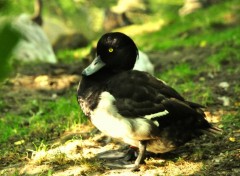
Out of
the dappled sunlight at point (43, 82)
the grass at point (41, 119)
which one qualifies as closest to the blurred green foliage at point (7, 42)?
the grass at point (41, 119)

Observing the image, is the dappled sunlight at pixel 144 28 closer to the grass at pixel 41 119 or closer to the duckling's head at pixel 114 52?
the grass at pixel 41 119

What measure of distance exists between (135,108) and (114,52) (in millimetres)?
705

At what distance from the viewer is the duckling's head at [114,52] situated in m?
4.04

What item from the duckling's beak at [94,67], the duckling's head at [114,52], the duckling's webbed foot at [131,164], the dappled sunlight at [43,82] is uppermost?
the duckling's head at [114,52]

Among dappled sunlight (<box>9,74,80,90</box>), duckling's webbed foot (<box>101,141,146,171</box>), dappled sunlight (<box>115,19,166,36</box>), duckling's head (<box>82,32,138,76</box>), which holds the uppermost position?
dappled sunlight (<box>115,19,166,36</box>)

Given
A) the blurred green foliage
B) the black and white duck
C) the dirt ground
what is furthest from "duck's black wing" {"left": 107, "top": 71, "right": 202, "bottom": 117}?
the blurred green foliage

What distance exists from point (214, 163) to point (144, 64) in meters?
4.29

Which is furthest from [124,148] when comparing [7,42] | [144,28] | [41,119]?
[144,28]

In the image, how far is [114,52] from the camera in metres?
4.06

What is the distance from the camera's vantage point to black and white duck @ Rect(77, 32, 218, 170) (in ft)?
11.7

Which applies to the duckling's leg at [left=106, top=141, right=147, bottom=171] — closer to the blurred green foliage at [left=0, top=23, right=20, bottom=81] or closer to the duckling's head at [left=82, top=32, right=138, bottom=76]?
the duckling's head at [left=82, top=32, right=138, bottom=76]

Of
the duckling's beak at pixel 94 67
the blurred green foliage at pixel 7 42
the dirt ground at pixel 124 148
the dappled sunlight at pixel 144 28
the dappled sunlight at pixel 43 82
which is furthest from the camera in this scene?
the dappled sunlight at pixel 144 28

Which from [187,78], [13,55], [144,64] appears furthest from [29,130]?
[13,55]

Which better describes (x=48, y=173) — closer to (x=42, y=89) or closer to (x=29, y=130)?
(x=29, y=130)
